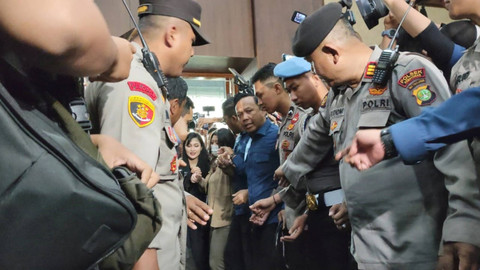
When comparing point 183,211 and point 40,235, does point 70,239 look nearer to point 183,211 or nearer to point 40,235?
point 40,235

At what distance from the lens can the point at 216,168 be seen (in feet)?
10.9

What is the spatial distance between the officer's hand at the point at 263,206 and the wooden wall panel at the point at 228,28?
2.26 metres

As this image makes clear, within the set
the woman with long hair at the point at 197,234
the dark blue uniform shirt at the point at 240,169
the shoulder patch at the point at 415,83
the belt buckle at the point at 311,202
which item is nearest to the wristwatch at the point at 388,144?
the shoulder patch at the point at 415,83

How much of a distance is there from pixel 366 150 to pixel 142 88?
610 millimetres

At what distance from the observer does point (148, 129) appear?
41.4 inches

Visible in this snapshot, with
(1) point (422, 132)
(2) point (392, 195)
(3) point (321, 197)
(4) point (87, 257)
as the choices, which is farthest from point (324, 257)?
(4) point (87, 257)

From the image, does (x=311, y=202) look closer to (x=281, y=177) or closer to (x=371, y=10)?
(x=281, y=177)

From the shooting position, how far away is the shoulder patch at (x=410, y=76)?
46.3 inches

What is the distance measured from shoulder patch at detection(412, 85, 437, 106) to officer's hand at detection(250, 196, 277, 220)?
4.46 feet

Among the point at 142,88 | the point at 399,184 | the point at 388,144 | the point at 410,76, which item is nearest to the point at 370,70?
the point at 410,76

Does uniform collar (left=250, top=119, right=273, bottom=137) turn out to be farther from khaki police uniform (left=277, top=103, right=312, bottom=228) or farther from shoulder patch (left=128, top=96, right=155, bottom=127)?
shoulder patch (left=128, top=96, right=155, bottom=127)

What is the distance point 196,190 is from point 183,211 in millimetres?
2223

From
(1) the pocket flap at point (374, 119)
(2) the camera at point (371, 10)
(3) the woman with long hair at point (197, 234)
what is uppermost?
(2) the camera at point (371, 10)

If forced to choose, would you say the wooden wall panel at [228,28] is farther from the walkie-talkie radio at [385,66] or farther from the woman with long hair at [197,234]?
the walkie-talkie radio at [385,66]
